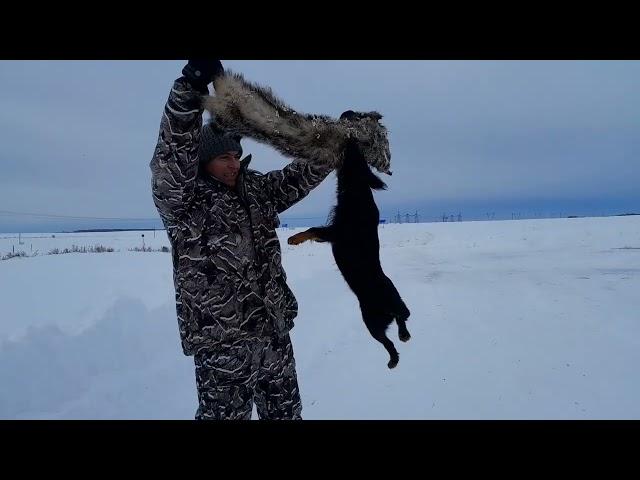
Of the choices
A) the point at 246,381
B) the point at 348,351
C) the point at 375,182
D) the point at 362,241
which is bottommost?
the point at 348,351

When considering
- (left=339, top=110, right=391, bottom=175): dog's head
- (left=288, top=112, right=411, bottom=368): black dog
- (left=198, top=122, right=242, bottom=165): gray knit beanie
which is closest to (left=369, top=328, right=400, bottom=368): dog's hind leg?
(left=288, top=112, right=411, bottom=368): black dog

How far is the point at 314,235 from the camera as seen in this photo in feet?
7.39

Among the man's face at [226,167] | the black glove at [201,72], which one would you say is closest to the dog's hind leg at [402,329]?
the man's face at [226,167]

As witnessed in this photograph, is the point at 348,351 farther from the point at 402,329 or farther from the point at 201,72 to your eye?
the point at 201,72

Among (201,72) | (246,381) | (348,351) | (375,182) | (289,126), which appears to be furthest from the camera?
(348,351)

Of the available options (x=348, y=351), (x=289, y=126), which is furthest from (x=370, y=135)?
(x=348, y=351)

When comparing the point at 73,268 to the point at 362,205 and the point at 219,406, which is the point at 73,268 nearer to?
the point at 219,406

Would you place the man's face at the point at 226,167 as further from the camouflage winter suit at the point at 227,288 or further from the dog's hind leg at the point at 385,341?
the dog's hind leg at the point at 385,341

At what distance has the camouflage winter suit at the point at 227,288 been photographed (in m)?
2.26

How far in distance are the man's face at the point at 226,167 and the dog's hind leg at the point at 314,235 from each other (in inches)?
20.4

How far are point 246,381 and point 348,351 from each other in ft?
9.42

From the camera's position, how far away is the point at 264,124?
2.07m

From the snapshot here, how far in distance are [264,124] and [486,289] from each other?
7.81 metres

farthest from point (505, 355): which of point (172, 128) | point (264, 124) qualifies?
point (172, 128)
